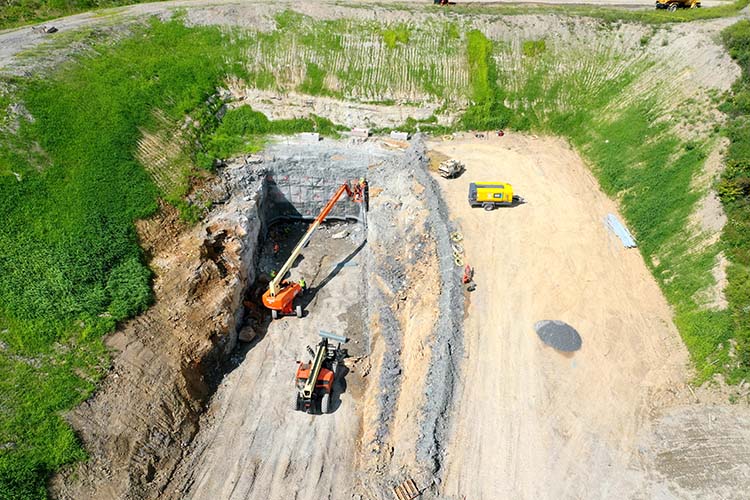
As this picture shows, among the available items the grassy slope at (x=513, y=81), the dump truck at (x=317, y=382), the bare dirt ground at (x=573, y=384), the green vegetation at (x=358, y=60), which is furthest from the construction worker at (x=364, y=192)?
the dump truck at (x=317, y=382)

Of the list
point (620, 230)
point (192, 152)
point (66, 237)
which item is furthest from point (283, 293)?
point (620, 230)

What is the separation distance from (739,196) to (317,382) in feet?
80.1

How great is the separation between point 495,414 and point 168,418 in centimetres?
1535

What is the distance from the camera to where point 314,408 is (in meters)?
24.4

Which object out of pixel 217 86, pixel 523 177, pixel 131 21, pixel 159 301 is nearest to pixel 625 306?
pixel 523 177

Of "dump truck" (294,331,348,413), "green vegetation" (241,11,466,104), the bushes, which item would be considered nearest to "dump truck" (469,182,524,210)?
the bushes

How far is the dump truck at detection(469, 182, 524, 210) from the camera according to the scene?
94.8 feet

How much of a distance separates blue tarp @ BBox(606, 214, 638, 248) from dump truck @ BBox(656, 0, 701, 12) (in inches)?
1074

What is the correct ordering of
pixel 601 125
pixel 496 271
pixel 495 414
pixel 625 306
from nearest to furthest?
pixel 495 414, pixel 625 306, pixel 496 271, pixel 601 125

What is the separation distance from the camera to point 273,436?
23.5 metres

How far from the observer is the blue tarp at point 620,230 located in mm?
27344

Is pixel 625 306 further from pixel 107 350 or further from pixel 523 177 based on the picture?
pixel 107 350

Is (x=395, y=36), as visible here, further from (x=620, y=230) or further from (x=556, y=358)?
(x=556, y=358)

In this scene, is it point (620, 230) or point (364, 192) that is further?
point (364, 192)
